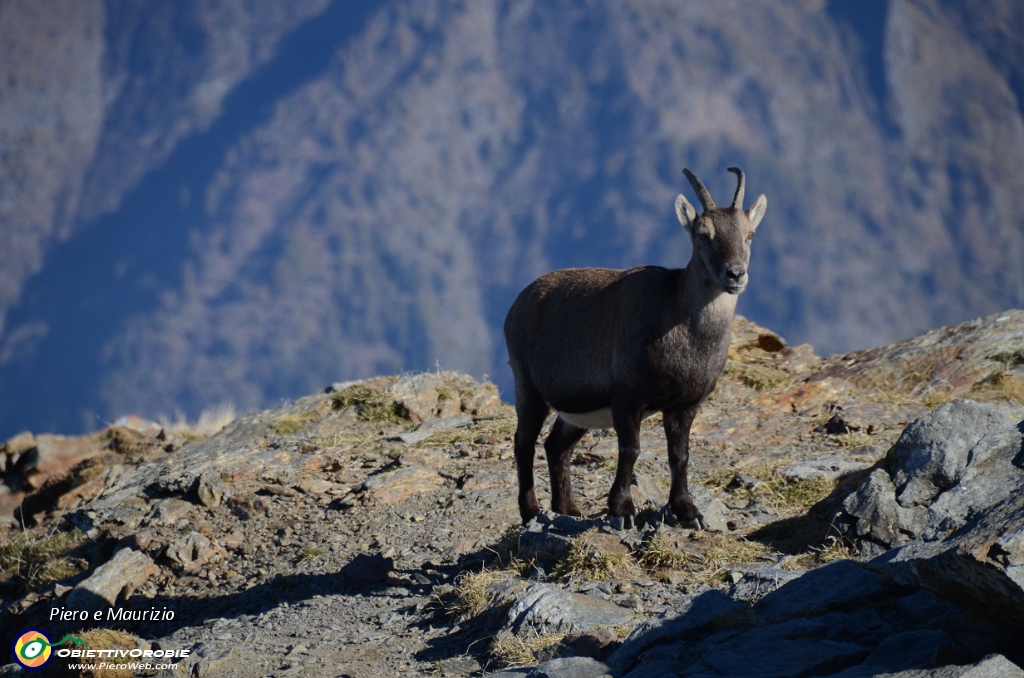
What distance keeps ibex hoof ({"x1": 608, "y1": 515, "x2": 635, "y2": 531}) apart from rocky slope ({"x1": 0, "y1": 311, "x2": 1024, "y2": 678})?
91 mm

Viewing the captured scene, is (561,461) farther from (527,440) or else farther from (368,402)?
(368,402)

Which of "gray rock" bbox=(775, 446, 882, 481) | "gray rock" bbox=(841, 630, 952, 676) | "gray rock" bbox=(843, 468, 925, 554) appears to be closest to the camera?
"gray rock" bbox=(841, 630, 952, 676)

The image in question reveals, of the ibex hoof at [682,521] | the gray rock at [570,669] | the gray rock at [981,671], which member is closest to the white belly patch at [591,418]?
the ibex hoof at [682,521]

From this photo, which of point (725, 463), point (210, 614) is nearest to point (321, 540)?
point (210, 614)

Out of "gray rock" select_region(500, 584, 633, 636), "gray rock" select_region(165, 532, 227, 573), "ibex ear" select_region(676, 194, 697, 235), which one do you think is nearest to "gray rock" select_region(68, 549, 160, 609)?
"gray rock" select_region(165, 532, 227, 573)

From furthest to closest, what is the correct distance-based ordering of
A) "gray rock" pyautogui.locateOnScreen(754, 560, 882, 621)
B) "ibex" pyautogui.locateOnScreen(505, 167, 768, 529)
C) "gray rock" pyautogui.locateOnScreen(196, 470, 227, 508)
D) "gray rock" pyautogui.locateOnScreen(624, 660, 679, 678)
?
"gray rock" pyautogui.locateOnScreen(196, 470, 227, 508), "ibex" pyautogui.locateOnScreen(505, 167, 768, 529), "gray rock" pyautogui.locateOnScreen(754, 560, 882, 621), "gray rock" pyautogui.locateOnScreen(624, 660, 679, 678)

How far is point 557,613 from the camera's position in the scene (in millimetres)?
7418

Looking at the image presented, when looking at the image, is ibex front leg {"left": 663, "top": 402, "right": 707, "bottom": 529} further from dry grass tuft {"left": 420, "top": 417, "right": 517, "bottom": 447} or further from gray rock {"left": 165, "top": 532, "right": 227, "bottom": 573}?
→ gray rock {"left": 165, "top": 532, "right": 227, "bottom": 573}

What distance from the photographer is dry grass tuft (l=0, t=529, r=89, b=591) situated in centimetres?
1183

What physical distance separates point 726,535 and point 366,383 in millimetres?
7429

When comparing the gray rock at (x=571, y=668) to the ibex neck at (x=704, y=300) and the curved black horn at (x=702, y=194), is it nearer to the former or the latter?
the ibex neck at (x=704, y=300)

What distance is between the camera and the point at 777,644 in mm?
6168

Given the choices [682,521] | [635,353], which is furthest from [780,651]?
[635,353]

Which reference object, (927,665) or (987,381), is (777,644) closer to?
(927,665)
